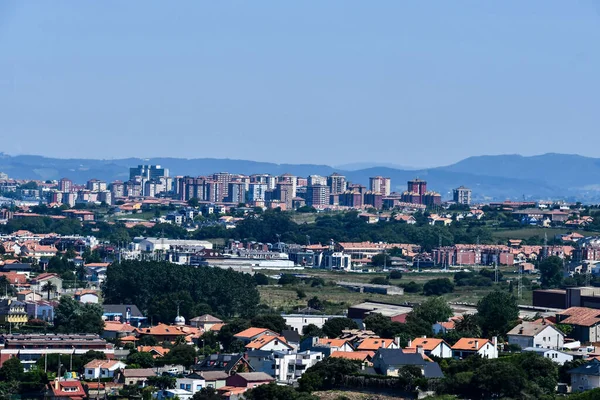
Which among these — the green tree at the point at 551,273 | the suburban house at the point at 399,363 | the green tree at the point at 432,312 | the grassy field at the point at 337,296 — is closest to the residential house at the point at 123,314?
the grassy field at the point at 337,296

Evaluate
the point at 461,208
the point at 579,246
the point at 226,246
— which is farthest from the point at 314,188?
the point at 579,246

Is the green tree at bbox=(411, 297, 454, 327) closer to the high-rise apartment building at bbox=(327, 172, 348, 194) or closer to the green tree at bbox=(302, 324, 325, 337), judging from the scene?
the green tree at bbox=(302, 324, 325, 337)

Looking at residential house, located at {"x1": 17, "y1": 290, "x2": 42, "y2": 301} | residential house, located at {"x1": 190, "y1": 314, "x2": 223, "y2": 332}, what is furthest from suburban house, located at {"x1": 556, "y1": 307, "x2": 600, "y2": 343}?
residential house, located at {"x1": 17, "y1": 290, "x2": 42, "y2": 301}

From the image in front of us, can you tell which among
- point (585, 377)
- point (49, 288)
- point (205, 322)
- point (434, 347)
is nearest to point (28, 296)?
point (49, 288)

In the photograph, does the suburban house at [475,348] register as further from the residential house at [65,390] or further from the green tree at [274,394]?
the residential house at [65,390]

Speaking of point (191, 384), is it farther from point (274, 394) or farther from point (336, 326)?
point (336, 326)
